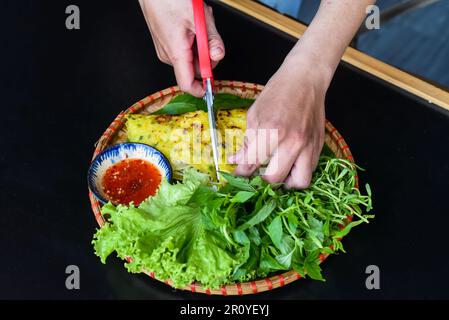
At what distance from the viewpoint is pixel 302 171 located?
1.52 metres

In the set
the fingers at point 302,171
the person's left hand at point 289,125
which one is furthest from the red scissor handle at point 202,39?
the fingers at point 302,171

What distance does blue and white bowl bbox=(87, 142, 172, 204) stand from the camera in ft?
5.71

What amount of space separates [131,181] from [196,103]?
1.38 feet

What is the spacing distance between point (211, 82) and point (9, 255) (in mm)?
897

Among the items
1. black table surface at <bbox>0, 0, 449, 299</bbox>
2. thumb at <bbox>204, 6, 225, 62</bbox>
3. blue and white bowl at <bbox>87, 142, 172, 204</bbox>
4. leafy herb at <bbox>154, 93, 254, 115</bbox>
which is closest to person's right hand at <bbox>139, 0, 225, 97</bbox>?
thumb at <bbox>204, 6, 225, 62</bbox>

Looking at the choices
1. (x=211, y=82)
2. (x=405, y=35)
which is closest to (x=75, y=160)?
(x=211, y=82)

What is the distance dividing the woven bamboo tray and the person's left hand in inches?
12.0

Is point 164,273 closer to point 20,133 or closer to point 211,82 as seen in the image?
point 211,82

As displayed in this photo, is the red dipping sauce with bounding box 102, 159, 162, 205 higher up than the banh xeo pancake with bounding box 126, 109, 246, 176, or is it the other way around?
the banh xeo pancake with bounding box 126, 109, 246, 176

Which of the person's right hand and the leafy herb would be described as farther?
the leafy herb
